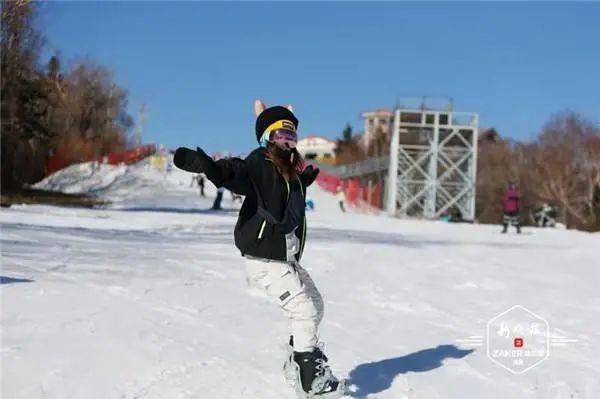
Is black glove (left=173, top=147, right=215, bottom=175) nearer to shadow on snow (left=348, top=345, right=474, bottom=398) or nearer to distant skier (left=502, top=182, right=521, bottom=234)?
shadow on snow (left=348, top=345, right=474, bottom=398)

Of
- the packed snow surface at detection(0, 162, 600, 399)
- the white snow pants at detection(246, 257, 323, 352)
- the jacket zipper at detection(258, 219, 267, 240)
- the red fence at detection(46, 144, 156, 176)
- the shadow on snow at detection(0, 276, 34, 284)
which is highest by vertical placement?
the red fence at detection(46, 144, 156, 176)

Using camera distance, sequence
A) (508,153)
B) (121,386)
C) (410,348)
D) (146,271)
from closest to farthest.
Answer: (121,386) < (410,348) < (146,271) < (508,153)

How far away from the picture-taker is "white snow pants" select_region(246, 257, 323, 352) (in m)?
3.80

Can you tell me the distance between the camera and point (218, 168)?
3.62 m

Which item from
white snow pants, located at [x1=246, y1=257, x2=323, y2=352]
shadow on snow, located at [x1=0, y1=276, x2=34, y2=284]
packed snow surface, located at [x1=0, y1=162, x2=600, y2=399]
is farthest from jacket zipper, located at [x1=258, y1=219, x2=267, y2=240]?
shadow on snow, located at [x1=0, y1=276, x2=34, y2=284]

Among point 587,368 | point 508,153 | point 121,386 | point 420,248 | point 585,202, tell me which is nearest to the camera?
point 121,386

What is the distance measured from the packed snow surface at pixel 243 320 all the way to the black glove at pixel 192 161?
1225 millimetres

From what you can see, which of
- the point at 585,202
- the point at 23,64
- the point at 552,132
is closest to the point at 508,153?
the point at 552,132

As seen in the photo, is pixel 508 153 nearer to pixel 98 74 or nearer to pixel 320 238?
pixel 98 74

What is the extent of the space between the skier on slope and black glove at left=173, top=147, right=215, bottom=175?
A: 160 millimetres

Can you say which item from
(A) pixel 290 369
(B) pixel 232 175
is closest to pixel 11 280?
(A) pixel 290 369

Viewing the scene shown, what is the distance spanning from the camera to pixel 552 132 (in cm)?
6306

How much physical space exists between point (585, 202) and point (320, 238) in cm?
4742

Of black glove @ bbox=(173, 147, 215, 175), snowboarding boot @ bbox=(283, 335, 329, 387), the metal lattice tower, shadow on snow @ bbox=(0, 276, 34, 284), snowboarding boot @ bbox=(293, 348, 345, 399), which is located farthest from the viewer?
the metal lattice tower
